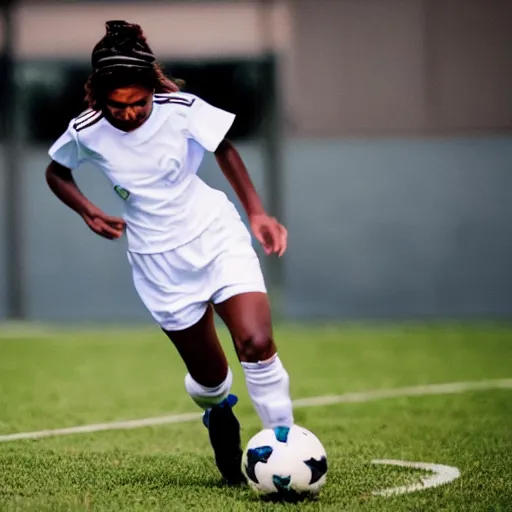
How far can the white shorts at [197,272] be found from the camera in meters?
5.18

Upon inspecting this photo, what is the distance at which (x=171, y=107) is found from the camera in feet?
17.4

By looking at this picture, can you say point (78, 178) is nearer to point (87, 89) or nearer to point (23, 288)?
point (23, 288)

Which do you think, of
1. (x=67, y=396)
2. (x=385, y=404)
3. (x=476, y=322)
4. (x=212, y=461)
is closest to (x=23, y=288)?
(x=476, y=322)

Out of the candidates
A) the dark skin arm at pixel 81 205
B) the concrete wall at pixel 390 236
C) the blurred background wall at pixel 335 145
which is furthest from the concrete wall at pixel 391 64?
the dark skin arm at pixel 81 205

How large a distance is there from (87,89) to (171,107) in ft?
1.14

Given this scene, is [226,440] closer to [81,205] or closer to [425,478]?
[425,478]

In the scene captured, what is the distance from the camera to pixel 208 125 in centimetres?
523

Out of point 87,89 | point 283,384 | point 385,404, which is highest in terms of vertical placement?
point 87,89

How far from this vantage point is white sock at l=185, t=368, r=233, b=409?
5555 millimetres

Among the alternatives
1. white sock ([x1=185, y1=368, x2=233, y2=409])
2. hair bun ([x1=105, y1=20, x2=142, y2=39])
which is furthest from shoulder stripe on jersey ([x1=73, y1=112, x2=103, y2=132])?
white sock ([x1=185, y1=368, x2=233, y2=409])

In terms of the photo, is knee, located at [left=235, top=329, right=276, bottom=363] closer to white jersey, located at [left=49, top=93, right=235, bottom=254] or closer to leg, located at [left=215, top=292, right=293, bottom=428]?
leg, located at [left=215, top=292, right=293, bottom=428]

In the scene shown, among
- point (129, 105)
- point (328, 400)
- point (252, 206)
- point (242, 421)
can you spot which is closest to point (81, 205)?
point (129, 105)

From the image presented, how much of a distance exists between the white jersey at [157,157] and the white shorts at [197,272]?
4 centimetres

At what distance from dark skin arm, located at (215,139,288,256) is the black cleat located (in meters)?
0.82
